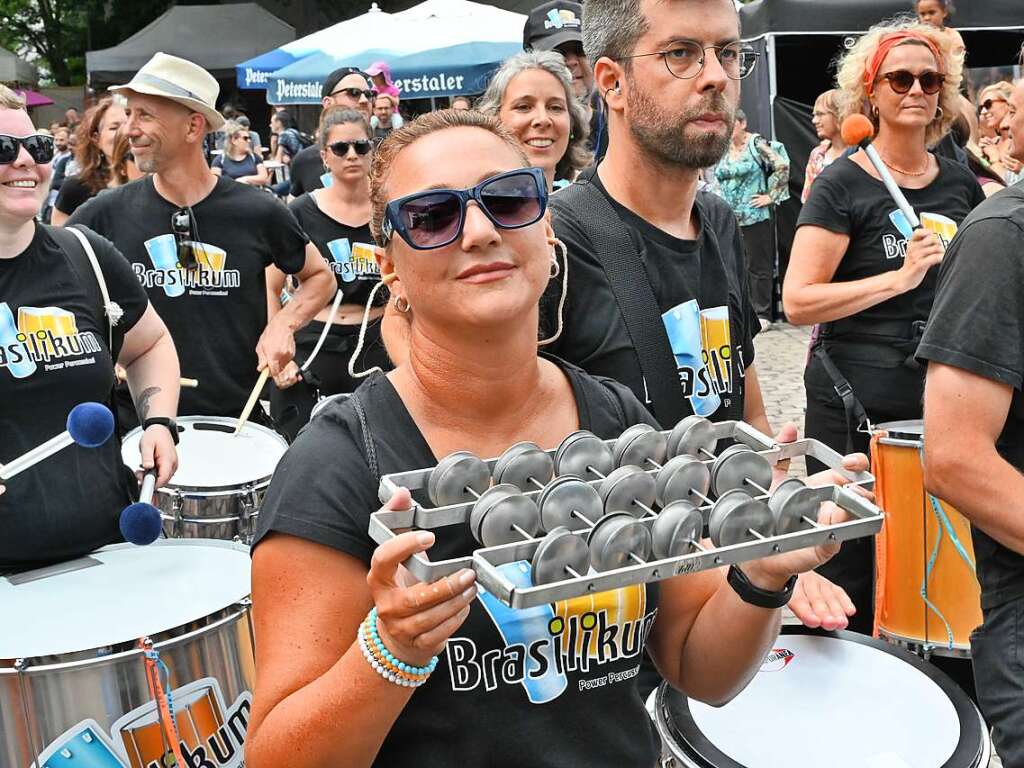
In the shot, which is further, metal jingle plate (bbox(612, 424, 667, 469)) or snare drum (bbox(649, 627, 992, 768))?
snare drum (bbox(649, 627, 992, 768))

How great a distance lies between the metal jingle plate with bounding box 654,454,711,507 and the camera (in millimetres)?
1663

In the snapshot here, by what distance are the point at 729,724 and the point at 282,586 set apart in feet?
3.50

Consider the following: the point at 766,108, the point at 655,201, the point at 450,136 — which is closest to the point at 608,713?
the point at 450,136

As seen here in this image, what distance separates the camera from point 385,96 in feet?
29.5

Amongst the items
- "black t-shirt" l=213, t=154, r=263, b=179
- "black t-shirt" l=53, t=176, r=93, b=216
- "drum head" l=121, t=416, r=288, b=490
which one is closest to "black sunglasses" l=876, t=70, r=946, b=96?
"drum head" l=121, t=416, r=288, b=490

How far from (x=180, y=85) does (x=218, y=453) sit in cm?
177

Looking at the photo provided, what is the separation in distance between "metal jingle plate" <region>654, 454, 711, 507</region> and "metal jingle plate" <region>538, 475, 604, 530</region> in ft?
0.41

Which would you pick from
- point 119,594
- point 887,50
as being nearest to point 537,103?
point 887,50

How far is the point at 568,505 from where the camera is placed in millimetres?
1570

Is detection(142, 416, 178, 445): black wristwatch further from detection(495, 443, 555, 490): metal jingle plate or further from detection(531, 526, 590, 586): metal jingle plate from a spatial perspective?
detection(531, 526, 590, 586): metal jingle plate

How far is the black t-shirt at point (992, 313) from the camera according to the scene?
2.35 metres

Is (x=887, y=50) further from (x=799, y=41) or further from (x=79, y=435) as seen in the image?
(x=799, y=41)

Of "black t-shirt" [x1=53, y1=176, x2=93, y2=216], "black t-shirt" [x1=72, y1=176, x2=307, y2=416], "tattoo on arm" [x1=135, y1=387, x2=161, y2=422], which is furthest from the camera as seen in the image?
"black t-shirt" [x1=53, y1=176, x2=93, y2=216]

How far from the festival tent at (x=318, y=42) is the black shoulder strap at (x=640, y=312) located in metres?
11.7
